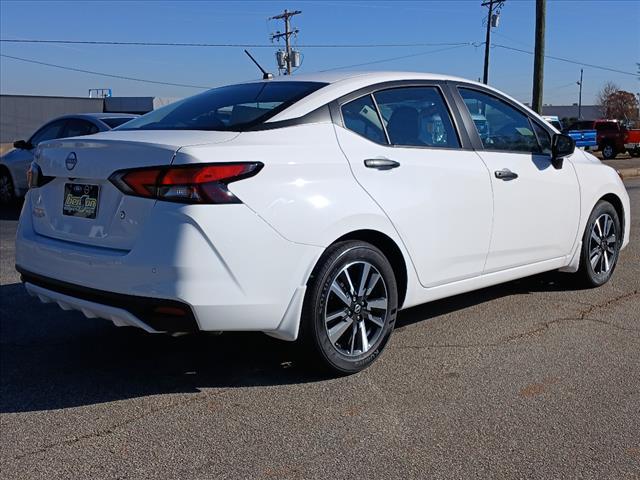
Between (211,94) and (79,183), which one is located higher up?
(211,94)

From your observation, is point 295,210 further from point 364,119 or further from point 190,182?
point 364,119

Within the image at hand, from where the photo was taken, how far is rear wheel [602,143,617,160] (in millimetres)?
30906

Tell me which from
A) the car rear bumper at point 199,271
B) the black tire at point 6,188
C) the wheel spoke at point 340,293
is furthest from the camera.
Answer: the black tire at point 6,188

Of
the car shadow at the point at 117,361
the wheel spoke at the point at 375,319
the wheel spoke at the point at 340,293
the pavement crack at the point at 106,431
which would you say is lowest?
the car shadow at the point at 117,361

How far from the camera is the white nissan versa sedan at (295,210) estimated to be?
11.5 ft

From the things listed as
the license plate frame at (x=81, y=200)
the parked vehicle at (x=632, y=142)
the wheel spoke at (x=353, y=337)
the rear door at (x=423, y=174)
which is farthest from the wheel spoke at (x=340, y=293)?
the parked vehicle at (x=632, y=142)

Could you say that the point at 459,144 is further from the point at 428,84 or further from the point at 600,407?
the point at 600,407

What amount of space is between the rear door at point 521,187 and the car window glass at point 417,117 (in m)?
0.24

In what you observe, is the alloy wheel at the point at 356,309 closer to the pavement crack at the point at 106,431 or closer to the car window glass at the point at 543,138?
the pavement crack at the point at 106,431

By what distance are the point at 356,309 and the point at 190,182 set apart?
1.22 metres

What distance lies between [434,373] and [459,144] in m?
1.54

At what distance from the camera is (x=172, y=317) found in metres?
3.54

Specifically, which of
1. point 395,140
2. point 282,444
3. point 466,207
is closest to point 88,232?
point 282,444

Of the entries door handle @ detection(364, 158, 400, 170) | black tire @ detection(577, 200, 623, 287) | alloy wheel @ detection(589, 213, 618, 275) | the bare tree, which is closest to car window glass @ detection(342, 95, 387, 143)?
door handle @ detection(364, 158, 400, 170)
